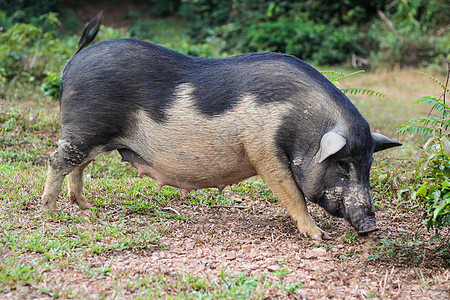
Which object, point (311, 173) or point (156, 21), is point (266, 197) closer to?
point (311, 173)

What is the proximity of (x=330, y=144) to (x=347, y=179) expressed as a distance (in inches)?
17.3

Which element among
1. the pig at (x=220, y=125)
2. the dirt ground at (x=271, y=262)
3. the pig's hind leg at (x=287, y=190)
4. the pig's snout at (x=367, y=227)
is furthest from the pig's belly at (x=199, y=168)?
the pig's snout at (x=367, y=227)

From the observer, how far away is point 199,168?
3.99m

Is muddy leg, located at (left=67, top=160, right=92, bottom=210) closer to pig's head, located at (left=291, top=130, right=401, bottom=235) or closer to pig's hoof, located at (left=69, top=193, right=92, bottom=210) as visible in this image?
pig's hoof, located at (left=69, top=193, right=92, bottom=210)

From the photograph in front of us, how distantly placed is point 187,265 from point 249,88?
1.42 meters

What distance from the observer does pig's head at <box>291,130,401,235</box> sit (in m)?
3.70

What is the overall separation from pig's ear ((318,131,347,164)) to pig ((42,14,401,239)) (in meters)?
0.01

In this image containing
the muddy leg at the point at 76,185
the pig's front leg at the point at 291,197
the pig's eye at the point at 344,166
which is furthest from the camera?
the muddy leg at the point at 76,185

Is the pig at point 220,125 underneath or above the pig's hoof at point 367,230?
above

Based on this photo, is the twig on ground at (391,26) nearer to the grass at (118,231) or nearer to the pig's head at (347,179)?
the grass at (118,231)

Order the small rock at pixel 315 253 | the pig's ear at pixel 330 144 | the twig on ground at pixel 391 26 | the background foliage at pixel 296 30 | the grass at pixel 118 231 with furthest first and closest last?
the twig on ground at pixel 391 26, the background foliage at pixel 296 30, the small rock at pixel 315 253, the pig's ear at pixel 330 144, the grass at pixel 118 231

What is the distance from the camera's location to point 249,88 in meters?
3.81

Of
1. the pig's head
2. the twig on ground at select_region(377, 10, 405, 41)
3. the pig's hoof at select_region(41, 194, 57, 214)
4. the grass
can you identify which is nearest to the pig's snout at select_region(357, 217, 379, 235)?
the pig's head

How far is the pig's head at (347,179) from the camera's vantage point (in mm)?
3701
